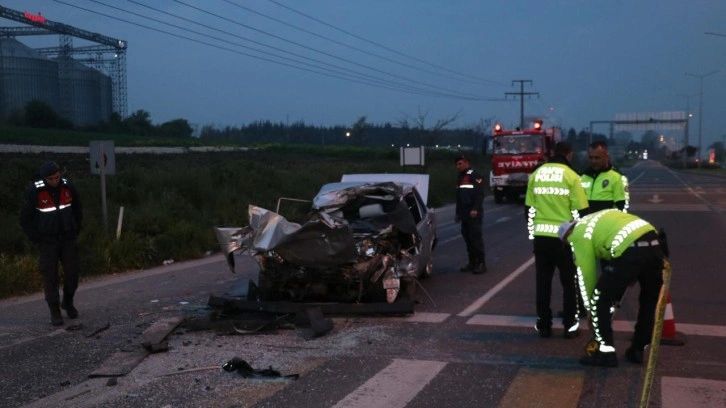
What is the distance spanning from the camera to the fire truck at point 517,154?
1267 inches

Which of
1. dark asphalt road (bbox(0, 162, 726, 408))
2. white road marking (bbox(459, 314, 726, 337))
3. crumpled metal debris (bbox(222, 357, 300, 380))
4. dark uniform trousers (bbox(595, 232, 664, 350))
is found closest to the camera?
dark asphalt road (bbox(0, 162, 726, 408))

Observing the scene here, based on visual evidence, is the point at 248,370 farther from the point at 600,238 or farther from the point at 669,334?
the point at 669,334

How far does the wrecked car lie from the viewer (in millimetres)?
9438

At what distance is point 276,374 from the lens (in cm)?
718

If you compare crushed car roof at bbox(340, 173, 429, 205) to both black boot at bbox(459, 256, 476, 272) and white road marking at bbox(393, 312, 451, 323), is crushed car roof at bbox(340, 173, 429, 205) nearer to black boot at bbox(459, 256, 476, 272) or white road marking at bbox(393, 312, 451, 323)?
black boot at bbox(459, 256, 476, 272)

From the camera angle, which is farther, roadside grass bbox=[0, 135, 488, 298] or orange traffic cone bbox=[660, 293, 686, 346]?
roadside grass bbox=[0, 135, 488, 298]

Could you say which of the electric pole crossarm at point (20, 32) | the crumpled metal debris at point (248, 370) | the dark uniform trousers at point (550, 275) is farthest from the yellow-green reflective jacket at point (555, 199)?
the electric pole crossarm at point (20, 32)

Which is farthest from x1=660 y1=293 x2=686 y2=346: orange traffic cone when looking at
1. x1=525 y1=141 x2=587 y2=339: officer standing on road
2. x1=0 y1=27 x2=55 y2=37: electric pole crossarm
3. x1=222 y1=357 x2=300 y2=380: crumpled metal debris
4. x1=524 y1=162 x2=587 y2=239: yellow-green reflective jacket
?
x1=0 y1=27 x2=55 y2=37: electric pole crossarm

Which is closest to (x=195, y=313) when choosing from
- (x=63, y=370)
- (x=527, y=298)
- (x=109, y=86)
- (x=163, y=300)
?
(x=163, y=300)

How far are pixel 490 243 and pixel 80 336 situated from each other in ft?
34.4

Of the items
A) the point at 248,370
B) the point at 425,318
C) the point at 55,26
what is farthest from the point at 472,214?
the point at 55,26

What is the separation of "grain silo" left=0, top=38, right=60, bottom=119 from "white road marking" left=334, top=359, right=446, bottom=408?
58644 mm

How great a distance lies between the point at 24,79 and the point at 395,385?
2398 inches

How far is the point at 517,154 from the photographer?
107ft
